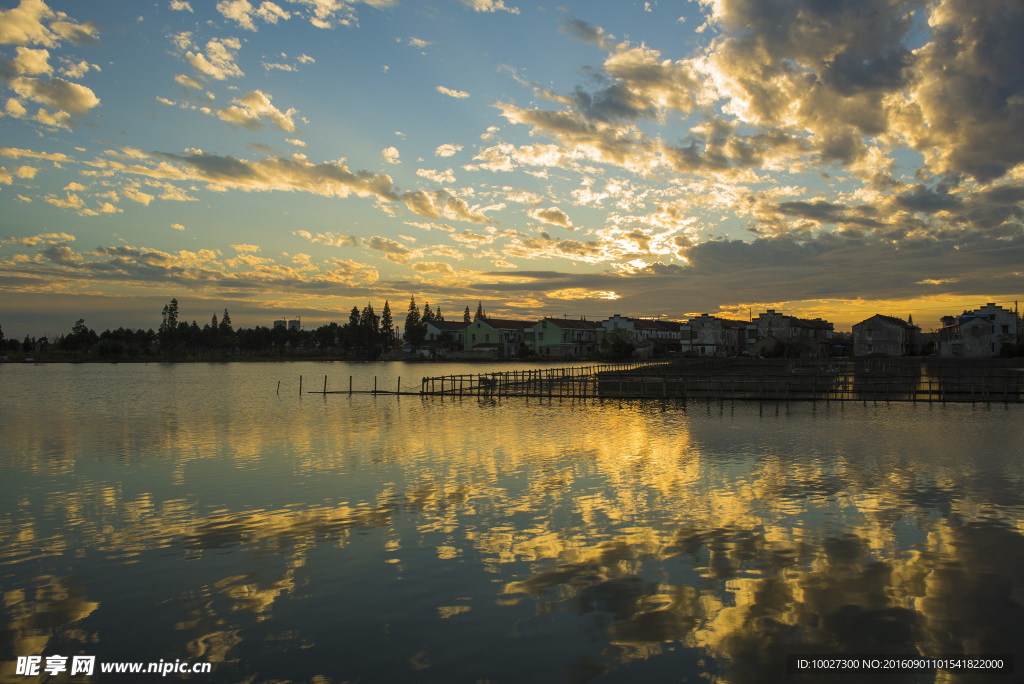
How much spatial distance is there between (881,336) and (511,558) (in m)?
121

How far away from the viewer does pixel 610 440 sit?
26062 millimetres

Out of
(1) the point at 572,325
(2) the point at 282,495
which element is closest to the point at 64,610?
(2) the point at 282,495

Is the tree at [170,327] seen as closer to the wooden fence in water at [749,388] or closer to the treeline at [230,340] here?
the treeline at [230,340]

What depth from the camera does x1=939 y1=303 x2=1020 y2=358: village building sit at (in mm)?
92250

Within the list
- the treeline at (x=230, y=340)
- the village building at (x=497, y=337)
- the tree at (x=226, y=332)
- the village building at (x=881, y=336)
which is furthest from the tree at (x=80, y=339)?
the village building at (x=881, y=336)

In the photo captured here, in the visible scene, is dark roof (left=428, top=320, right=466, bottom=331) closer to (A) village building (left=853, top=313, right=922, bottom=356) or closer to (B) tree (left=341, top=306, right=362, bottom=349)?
(B) tree (left=341, top=306, right=362, bottom=349)

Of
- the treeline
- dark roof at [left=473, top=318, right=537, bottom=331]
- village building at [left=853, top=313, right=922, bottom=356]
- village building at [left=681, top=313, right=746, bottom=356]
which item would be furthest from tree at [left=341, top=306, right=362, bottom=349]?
village building at [left=853, top=313, right=922, bottom=356]

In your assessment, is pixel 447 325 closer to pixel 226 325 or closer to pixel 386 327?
pixel 386 327

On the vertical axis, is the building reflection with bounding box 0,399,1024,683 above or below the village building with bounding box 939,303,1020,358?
below

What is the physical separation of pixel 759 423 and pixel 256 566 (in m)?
27.9

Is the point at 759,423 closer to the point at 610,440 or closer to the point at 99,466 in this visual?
the point at 610,440

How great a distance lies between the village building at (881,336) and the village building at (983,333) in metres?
7.90

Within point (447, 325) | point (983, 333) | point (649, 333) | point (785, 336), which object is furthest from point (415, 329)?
point (983, 333)

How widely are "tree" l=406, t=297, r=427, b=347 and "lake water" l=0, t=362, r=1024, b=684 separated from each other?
117465 mm
